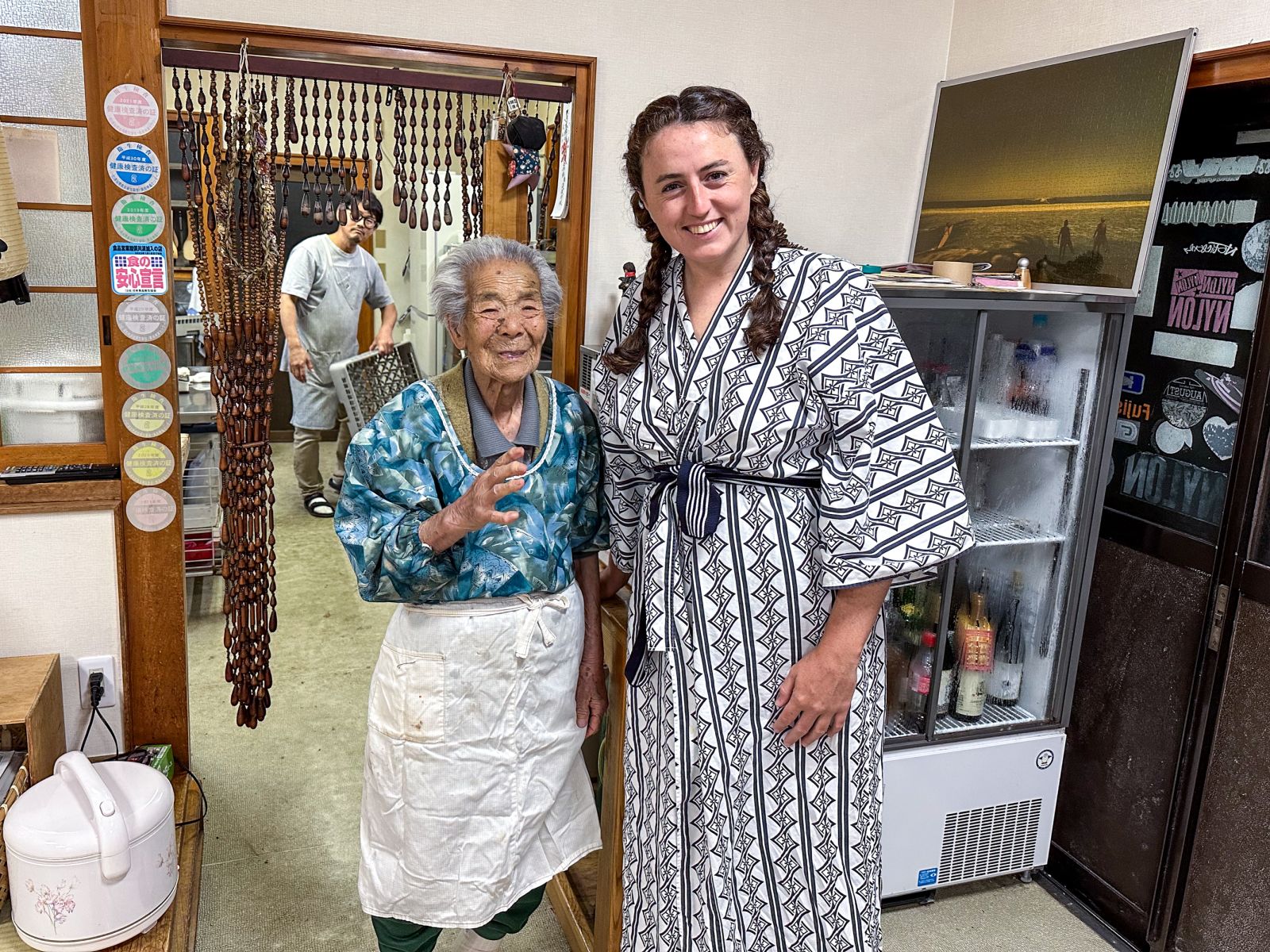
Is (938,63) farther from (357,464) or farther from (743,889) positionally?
(743,889)

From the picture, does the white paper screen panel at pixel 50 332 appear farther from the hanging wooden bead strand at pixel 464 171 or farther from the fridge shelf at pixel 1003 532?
the fridge shelf at pixel 1003 532

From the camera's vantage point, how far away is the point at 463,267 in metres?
1.64

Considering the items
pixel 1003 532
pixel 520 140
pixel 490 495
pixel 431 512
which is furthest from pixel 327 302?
pixel 1003 532

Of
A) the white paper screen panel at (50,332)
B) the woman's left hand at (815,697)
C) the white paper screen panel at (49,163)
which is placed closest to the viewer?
the woman's left hand at (815,697)

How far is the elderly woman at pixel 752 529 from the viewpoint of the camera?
144 cm

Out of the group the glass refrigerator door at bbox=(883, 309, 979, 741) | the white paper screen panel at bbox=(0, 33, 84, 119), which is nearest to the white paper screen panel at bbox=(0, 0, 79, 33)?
the white paper screen panel at bbox=(0, 33, 84, 119)

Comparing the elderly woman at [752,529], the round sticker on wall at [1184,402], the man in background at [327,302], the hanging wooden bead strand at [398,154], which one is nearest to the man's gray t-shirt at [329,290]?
the man in background at [327,302]

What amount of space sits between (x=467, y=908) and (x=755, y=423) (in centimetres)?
100

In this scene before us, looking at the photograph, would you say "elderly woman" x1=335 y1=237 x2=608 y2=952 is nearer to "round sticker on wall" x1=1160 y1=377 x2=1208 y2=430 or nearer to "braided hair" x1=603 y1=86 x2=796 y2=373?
"braided hair" x1=603 y1=86 x2=796 y2=373

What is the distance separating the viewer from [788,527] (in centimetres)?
153

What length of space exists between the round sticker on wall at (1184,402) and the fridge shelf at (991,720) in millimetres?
800

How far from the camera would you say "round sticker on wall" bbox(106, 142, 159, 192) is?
210 centimetres

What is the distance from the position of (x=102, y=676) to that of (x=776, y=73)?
7.17 ft

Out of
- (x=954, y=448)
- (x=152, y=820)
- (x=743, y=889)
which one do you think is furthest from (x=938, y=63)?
(x=152, y=820)
